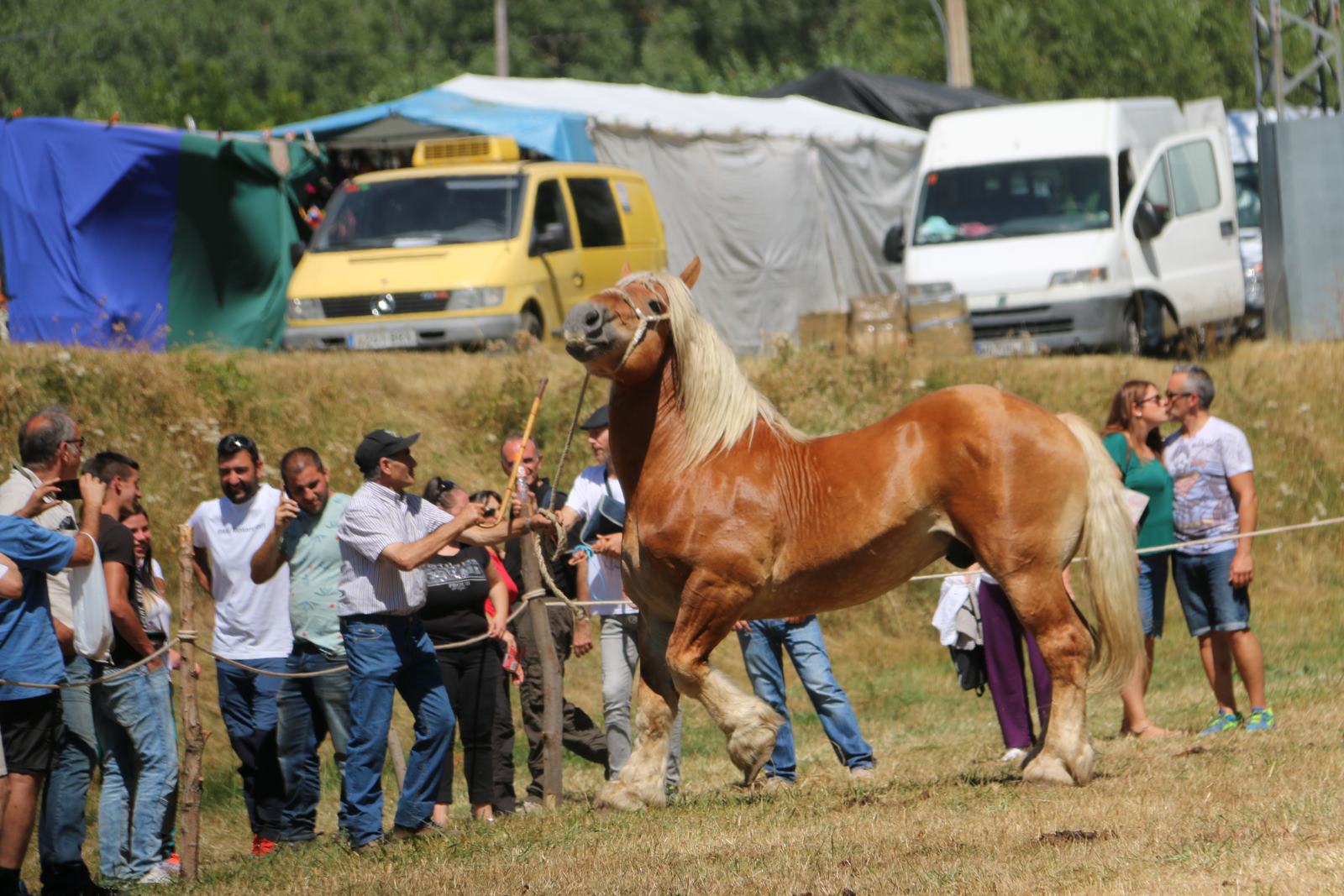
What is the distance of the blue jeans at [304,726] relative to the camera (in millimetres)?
8031

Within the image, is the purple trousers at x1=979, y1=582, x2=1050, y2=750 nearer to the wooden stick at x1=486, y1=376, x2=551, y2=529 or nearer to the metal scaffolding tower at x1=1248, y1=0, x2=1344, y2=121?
the wooden stick at x1=486, y1=376, x2=551, y2=529

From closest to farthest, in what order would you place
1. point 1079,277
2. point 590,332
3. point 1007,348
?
point 590,332 → point 1007,348 → point 1079,277

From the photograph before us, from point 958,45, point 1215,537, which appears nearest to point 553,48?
point 958,45

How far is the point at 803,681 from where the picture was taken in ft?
27.6

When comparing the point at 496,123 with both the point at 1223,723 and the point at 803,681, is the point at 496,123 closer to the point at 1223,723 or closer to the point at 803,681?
the point at 803,681

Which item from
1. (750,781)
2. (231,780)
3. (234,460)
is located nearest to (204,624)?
(231,780)

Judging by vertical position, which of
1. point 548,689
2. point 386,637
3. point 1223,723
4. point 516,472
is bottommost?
point 1223,723

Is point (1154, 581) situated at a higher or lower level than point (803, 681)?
lower

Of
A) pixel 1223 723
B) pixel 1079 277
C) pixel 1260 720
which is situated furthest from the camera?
pixel 1079 277

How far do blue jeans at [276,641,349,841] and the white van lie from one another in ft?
30.2

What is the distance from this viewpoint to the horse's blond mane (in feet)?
22.5

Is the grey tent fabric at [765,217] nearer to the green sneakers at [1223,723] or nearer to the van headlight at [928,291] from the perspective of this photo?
the van headlight at [928,291]

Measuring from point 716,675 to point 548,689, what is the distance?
52.9 inches

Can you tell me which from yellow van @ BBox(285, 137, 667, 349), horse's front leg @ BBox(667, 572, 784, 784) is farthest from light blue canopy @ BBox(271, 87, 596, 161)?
horse's front leg @ BBox(667, 572, 784, 784)
